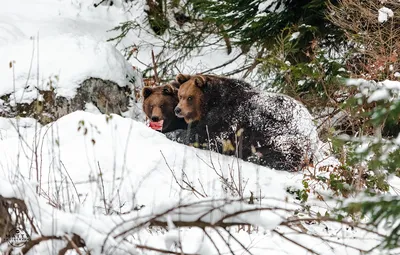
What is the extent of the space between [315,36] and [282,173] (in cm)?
337

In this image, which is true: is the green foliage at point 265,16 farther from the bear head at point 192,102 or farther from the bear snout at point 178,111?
the bear snout at point 178,111

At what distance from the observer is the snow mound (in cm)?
898

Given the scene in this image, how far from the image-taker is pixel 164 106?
7.49m

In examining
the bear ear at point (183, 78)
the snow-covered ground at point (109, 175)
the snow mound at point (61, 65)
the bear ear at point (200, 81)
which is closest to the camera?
the snow-covered ground at point (109, 175)

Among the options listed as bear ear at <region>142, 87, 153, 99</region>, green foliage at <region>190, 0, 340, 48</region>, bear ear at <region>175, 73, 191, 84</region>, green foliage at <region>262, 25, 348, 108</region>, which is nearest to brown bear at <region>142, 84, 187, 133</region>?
bear ear at <region>142, 87, 153, 99</region>

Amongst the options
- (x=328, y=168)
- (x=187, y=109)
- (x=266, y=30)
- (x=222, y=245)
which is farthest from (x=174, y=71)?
(x=222, y=245)

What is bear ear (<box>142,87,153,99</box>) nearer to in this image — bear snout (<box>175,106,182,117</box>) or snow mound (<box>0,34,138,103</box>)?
bear snout (<box>175,106,182,117</box>)

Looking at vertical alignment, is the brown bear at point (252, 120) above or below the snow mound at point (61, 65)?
below

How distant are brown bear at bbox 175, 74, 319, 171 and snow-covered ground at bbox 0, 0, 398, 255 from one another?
26 centimetres

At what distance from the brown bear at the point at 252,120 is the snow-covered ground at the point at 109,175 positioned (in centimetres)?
26

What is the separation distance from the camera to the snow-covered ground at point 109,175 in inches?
116

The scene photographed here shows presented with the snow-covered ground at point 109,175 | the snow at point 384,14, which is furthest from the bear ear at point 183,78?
the snow at point 384,14

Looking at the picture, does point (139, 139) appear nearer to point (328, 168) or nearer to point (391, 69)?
point (328, 168)

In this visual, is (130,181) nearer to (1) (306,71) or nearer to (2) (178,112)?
(2) (178,112)
